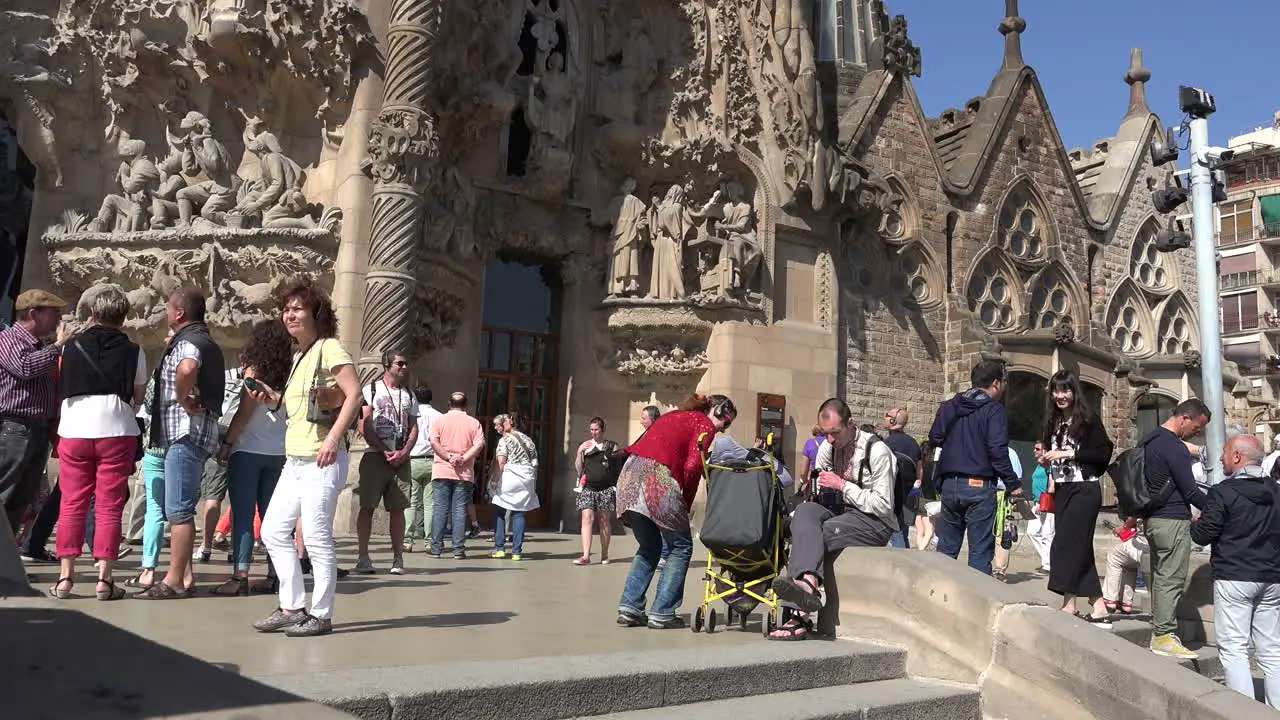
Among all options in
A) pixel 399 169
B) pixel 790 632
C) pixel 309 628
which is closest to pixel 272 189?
pixel 399 169

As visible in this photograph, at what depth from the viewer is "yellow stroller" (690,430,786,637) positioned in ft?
18.8

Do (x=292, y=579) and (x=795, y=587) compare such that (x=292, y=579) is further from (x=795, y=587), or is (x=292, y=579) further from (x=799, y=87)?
(x=799, y=87)

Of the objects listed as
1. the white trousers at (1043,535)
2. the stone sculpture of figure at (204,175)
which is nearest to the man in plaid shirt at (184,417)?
the stone sculpture of figure at (204,175)

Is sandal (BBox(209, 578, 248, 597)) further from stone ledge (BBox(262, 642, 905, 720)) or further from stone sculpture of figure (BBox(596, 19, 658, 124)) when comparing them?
stone sculpture of figure (BBox(596, 19, 658, 124))

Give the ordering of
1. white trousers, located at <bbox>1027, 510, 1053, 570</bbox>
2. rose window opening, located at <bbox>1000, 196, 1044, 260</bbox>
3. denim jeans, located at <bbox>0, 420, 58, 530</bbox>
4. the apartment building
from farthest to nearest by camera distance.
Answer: the apartment building → rose window opening, located at <bbox>1000, 196, 1044, 260</bbox> → white trousers, located at <bbox>1027, 510, 1053, 570</bbox> → denim jeans, located at <bbox>0, 420, 58, 530</bbox>

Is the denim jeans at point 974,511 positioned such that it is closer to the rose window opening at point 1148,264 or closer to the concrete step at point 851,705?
the concrete step at point 851,705

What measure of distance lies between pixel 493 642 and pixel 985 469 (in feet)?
11.0

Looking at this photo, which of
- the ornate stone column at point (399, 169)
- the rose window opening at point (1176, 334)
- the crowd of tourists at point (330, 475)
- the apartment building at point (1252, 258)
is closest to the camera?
the crowd of tourists at point (330, 475)

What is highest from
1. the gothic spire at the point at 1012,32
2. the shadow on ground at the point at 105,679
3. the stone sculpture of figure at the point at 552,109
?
the gothic spire at the point at 1012,32

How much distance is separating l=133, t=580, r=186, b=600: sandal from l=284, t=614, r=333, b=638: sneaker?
130cm

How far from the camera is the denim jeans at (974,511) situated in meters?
6.46

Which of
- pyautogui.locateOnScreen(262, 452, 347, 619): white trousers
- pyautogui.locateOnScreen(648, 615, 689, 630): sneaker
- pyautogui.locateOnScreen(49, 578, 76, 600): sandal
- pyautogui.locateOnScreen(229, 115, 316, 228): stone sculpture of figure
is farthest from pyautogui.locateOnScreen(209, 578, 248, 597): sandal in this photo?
pyautogui.locateOnScreen(229, 115, 316, 228): stone sculpture of figure

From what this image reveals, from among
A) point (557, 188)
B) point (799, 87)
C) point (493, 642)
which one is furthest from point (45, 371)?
point (799, 87)

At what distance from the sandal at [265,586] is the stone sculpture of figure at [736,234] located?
971 cm
